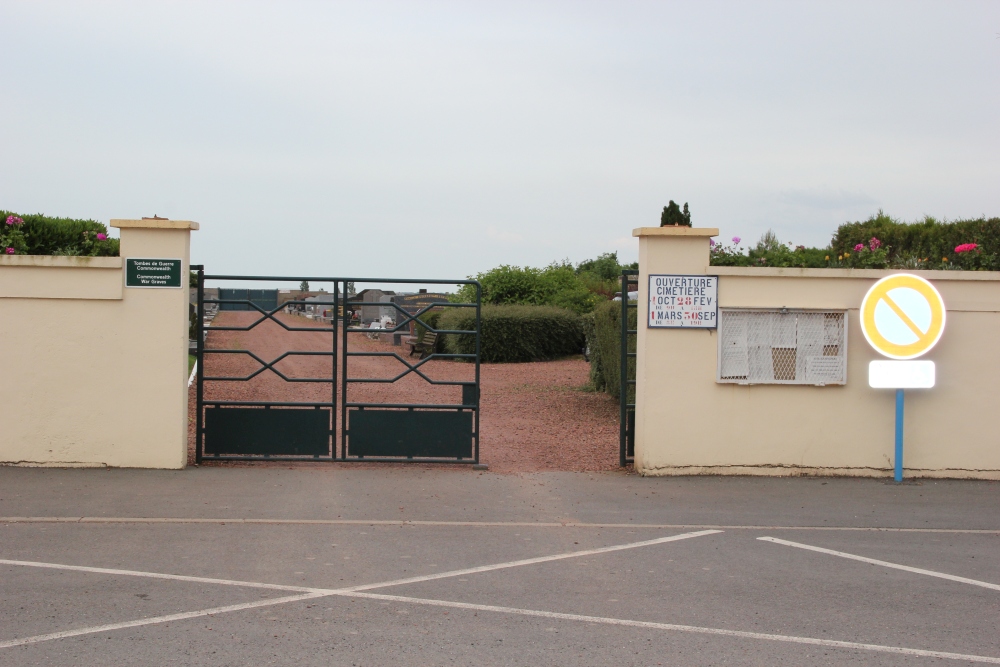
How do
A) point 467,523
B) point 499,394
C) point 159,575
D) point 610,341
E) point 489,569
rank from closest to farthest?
point 159,575, point 489,569, point 467,523, point 610,341, point 499,394

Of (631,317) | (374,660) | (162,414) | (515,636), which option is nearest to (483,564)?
(515,636)

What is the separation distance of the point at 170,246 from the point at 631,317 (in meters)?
7.21

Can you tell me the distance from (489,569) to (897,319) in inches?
215

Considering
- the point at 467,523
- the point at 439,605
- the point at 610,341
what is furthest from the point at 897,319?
the point at 439,605

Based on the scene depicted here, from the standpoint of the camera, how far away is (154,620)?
548 centimetres

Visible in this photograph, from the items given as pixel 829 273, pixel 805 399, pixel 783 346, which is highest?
pixel 829 273

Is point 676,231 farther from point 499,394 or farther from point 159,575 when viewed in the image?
point 499,394

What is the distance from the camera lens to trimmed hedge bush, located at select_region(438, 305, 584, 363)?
2573 cm

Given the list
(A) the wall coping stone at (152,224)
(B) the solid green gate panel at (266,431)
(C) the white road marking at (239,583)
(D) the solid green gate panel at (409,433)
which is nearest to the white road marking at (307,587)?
(C) the white road marking at (239,583)

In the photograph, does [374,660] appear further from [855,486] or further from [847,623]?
[855,486]

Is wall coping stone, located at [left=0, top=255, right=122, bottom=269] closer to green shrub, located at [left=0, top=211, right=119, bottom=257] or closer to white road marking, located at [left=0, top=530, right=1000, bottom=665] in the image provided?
green shrub, located at [left=0, top=211, right=119, bottom=257]

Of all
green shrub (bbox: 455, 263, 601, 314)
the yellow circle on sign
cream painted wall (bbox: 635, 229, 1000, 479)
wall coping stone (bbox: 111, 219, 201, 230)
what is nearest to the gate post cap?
wall coping stone (bbox: 111, 219, 201, 230)

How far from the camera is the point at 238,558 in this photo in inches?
271

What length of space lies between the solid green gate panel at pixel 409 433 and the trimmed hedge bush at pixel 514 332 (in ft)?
47.0
